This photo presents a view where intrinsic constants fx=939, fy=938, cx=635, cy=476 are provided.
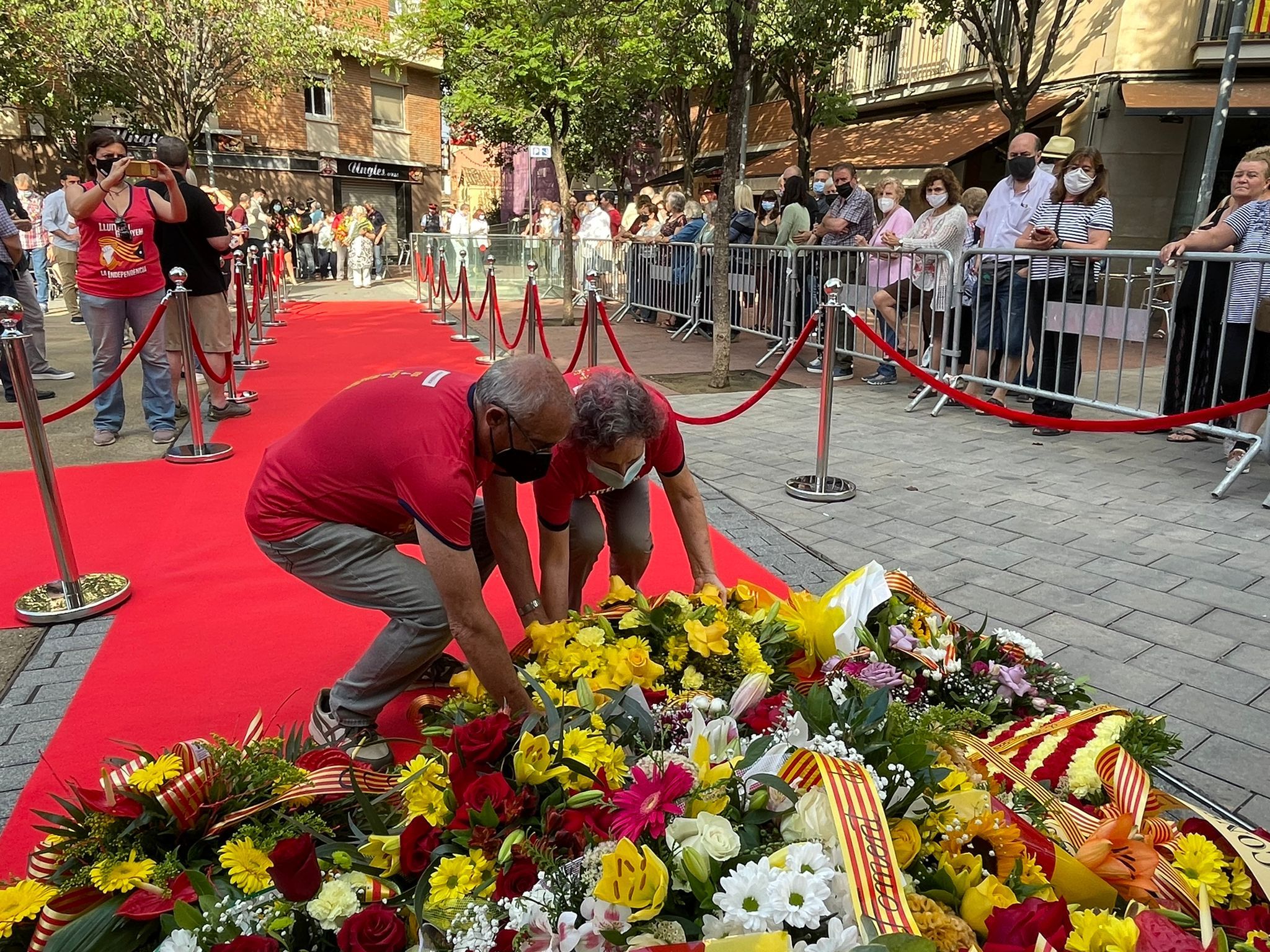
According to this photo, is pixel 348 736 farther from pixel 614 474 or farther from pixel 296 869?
pixel 296 869

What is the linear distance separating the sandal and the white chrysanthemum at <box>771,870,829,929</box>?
6.27 m

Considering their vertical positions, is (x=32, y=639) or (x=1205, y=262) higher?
(x=1205, y=262)

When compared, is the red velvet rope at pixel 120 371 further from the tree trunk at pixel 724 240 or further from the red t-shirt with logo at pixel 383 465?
the tree trunk at pixel 724 240

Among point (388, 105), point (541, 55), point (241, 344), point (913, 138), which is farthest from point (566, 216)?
point (388, 105)


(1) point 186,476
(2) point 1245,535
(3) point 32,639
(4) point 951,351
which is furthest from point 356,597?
(4) point 951,351

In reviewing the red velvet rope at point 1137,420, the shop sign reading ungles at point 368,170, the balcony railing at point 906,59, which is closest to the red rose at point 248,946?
the red velvet rope at point 1137,420

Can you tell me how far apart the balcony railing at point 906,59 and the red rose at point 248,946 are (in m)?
18.1

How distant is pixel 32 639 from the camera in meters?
3.65

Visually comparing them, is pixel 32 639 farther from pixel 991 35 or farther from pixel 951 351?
pixel 991 35

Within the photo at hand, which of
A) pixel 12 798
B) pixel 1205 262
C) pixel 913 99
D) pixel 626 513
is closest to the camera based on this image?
pixel 12 798

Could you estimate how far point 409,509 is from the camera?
2371mm

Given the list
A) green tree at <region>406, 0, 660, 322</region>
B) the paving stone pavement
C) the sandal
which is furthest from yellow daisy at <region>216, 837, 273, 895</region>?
green tree at <region>406, 0, 660, 322</region>

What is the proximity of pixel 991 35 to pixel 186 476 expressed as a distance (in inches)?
536

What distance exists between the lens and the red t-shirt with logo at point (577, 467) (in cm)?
289
